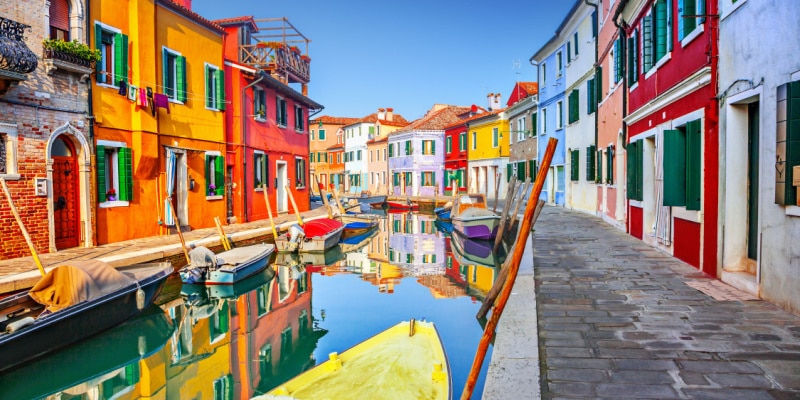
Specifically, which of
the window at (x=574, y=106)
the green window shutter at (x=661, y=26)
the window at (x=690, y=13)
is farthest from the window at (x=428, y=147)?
the window at (x=690, y=13)

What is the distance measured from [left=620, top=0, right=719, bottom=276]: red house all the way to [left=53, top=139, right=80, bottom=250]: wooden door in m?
12.3

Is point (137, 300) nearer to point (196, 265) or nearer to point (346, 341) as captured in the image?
point (196, 265)

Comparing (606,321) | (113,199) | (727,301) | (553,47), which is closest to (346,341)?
(606,321)

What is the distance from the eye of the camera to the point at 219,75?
18.2 meters

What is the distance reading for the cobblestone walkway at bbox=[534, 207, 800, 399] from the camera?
3.85 metres

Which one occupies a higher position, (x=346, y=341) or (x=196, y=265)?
(x=196, y=265)

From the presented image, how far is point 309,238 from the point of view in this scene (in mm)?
16750

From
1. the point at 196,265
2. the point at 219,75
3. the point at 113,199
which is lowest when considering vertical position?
the point at 196,265

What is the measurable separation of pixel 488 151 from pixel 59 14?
28959mm

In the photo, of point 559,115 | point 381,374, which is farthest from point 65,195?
point 559,115

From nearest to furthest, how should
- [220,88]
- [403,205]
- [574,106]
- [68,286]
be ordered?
[68,286] < [220,88] < [574,106] < [403,205]

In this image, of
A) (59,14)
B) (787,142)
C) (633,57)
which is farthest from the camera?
(633,57)

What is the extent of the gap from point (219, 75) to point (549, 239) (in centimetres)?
1177

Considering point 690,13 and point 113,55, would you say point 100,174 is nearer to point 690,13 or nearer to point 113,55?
point 113,55
